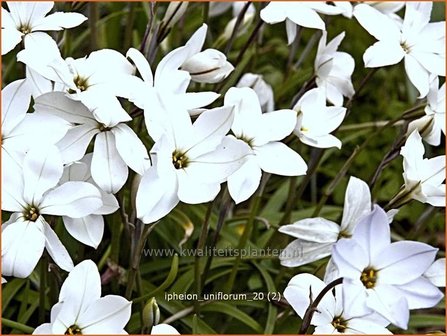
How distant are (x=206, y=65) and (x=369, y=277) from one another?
13.7 inches

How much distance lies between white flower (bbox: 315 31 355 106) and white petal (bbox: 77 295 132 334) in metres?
0.48

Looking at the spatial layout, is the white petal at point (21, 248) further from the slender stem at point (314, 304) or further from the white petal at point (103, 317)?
the slender stem at point (314, 304)

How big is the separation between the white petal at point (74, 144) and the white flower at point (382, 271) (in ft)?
1.02

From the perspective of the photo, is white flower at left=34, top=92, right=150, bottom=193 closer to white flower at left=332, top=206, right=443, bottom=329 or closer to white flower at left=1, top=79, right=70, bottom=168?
white flower at left=1, top=79, right=70, bottom=168

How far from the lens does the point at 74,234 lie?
3.03 feet

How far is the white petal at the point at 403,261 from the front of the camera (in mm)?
854

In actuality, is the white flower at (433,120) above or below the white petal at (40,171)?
above

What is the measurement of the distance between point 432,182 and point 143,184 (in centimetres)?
37

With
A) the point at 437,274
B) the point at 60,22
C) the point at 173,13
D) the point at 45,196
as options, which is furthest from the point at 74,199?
the point at 437,274

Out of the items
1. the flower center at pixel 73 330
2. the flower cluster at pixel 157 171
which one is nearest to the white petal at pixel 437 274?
the flower cluster at pixel 157 171

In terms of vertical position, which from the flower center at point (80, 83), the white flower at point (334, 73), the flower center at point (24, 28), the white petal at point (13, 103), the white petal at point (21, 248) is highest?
the white flower at point (334, 73)

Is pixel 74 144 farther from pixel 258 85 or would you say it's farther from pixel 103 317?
pixel 258 85

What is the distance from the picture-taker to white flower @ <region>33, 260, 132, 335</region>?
2.81ft

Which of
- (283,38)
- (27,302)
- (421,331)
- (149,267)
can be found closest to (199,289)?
(149,267)
